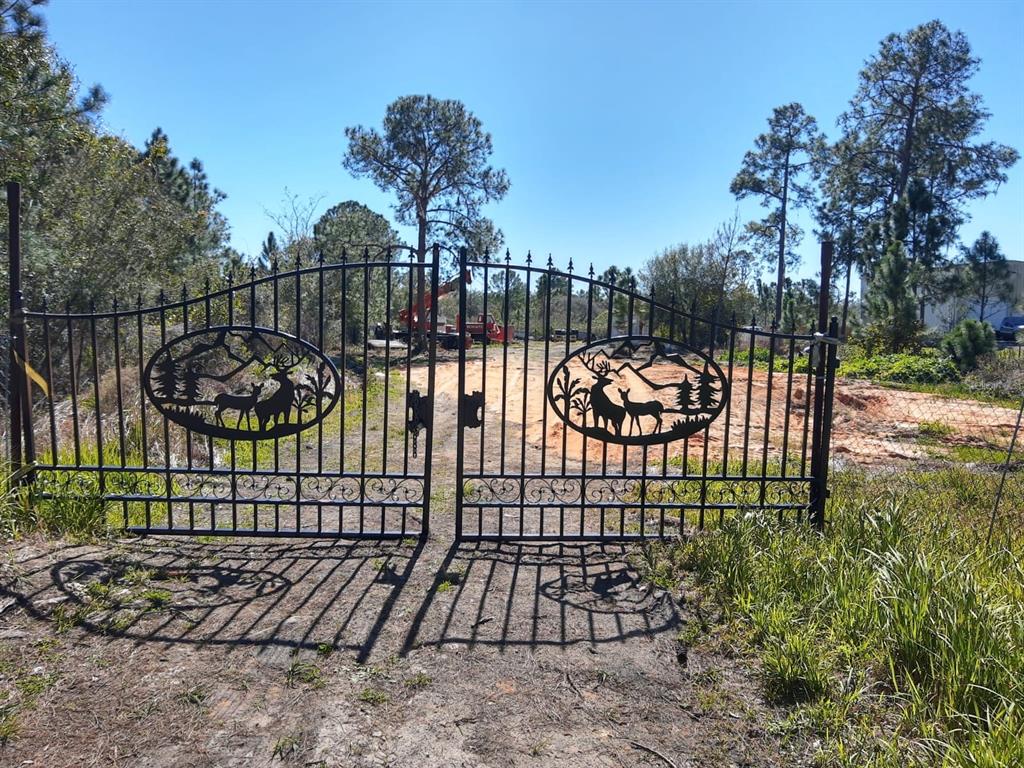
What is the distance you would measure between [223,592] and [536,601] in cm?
179

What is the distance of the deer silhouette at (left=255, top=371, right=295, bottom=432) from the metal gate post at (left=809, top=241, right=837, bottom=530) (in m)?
3.50

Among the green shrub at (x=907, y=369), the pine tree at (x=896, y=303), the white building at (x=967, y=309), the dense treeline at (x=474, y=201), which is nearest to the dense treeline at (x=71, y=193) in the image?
the dense treeline at (x=474, y=201)

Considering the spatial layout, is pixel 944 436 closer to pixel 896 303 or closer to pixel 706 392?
pixel 706 392

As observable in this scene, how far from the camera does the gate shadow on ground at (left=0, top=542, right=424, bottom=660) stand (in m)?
3.19

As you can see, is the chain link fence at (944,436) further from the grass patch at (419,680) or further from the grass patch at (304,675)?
the grass patch at (304,675)

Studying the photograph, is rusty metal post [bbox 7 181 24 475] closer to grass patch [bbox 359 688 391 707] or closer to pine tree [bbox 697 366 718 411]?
grass patch [bbox 359 688 391 707]

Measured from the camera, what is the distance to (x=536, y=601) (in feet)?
12.0

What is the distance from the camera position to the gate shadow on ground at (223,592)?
3.19m

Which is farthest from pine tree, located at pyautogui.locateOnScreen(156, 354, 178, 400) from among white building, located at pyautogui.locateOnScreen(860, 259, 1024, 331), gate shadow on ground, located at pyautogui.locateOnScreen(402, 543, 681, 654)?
white building, located at pyautogui.locateOnScreen(860, 259, 1024, 331)

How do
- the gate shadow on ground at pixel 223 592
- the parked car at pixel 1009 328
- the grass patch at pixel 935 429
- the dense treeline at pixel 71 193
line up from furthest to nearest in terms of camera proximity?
the parked car at pixel 1009 328
the grass patch at pixel 935 429
the dense treeline at pixel 71 193
the gate shadow on ground at pixel 223 592

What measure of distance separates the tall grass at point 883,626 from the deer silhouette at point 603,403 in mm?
944

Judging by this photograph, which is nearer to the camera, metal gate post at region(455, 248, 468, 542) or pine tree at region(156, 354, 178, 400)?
metal gate post at region(455, 248, 468, 542)

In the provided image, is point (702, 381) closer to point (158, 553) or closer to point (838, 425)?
point (158, 553)

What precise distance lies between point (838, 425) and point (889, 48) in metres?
31.2
